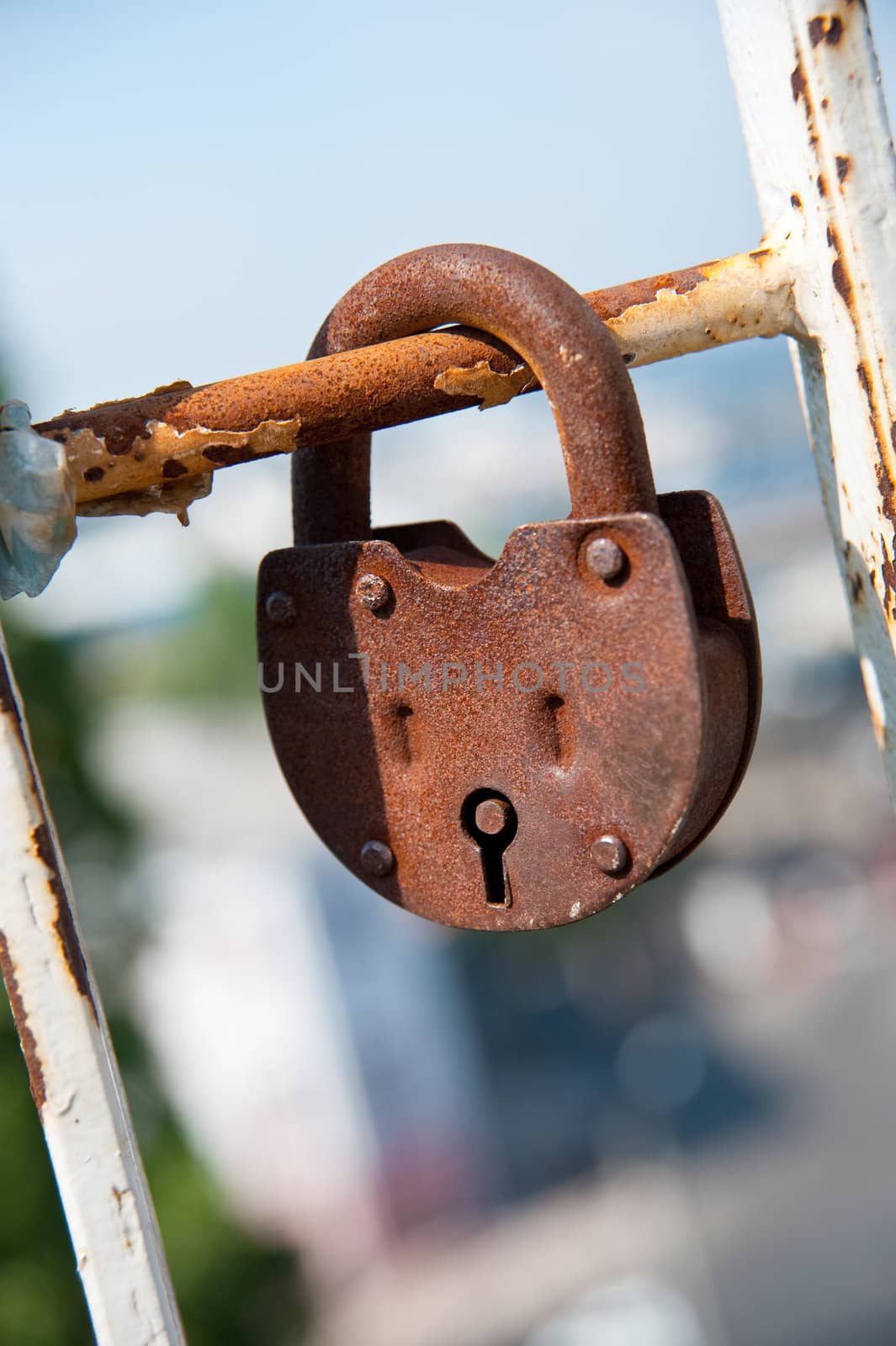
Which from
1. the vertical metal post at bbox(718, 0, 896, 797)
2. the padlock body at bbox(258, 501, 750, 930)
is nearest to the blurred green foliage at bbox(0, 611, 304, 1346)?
the padlock body at bbox(258, 501, 750, 930)

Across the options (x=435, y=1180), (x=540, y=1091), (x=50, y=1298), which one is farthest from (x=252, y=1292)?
(x=540, y=1091)

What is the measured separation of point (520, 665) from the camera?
353 millimetres

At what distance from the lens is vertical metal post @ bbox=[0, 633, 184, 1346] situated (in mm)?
290

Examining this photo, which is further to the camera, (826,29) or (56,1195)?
(56,1195)

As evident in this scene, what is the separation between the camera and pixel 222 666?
6.10 meters

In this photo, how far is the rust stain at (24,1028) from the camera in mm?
290

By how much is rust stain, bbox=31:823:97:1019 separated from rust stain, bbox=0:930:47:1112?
0.01m

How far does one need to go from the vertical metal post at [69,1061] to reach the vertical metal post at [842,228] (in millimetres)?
268

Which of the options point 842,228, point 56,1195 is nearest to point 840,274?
point 842,228

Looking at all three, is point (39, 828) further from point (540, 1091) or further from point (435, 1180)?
point (540, 1091)

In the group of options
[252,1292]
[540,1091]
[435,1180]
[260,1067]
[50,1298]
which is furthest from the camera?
[540,1091]

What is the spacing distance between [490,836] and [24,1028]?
15 centimetres

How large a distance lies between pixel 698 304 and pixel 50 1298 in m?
2.04

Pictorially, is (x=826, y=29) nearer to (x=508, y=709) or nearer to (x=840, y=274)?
(x=840, y=274)
